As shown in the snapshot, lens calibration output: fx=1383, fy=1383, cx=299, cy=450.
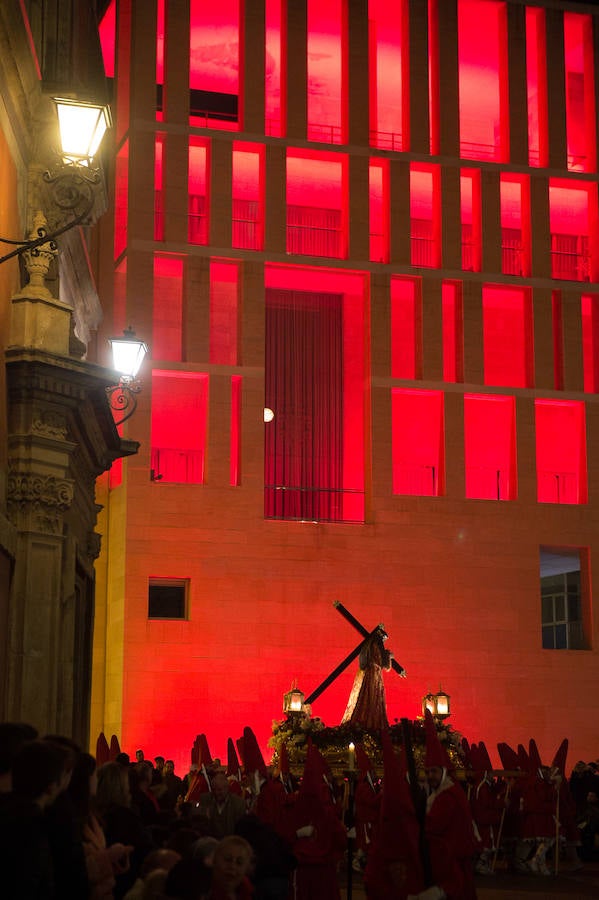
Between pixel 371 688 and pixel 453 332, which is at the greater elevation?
pixel 453 332

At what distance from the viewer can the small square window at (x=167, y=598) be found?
29578mm

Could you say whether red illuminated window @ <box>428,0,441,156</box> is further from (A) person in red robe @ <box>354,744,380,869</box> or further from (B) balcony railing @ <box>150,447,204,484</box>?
(A) person in red robe @ <box>354,744,380,869</box>

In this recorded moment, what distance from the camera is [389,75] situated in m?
35.8

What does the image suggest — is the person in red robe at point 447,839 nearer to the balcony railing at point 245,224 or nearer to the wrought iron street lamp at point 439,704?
the wrought iron street lamp at point 439,704

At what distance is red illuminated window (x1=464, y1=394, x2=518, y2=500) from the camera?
110 ft

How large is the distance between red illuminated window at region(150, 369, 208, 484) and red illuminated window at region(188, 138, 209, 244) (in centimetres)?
344

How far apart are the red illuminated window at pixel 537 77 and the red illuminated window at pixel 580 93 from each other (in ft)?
2.73

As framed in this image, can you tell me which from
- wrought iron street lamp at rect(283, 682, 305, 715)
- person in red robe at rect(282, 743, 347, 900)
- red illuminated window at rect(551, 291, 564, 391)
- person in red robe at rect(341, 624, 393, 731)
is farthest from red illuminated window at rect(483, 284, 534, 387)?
person in red robe at rect(282, 743, 347, 900)

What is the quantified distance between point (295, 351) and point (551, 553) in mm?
7823

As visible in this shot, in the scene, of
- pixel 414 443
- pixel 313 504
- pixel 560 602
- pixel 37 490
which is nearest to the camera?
pixel 37 490

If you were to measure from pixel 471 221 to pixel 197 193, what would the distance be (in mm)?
7165

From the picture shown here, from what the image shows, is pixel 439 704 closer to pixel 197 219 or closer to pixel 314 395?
pixel 314 395

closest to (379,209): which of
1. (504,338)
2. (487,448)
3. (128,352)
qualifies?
(504,338)

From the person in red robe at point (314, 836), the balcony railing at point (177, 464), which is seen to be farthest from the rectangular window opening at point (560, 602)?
the person in red robe at point (314, 836)
